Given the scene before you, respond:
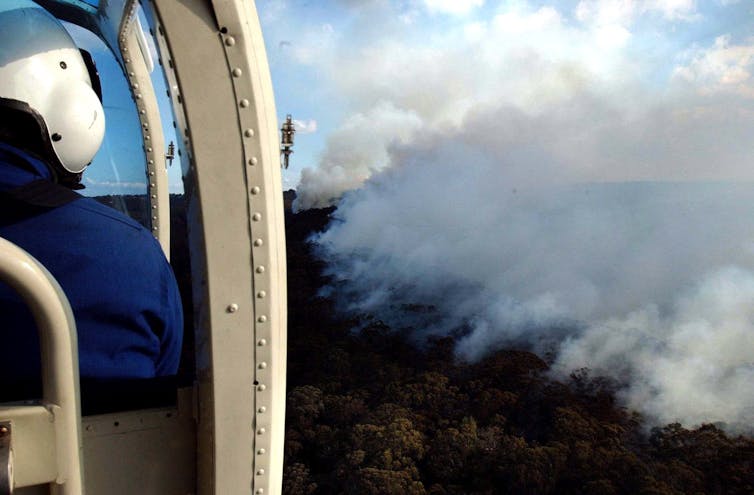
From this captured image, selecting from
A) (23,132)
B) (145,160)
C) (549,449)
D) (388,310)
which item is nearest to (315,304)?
(388,310)

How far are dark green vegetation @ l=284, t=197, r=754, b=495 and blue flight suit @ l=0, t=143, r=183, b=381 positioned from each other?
9.78m

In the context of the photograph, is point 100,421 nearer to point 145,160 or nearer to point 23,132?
point 23,132

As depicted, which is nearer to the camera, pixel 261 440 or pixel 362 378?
pixel 261 440

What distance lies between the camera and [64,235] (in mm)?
1039

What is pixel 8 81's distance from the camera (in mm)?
1089

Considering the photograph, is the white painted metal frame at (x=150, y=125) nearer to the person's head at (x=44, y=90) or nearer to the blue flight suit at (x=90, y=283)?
the person's head at (x=44, y=90)

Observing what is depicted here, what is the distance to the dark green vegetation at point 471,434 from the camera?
30.8 feet

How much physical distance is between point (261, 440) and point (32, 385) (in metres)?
0.45

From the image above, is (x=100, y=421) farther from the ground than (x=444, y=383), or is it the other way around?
(x=100, y=421)

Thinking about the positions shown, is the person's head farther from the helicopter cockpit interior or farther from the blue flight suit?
the helicopter cockpit interior

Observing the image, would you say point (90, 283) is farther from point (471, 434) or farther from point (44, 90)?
point (471, 434)

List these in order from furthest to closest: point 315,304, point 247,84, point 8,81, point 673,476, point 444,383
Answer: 1. point 315,304
2. point 444,383
3. point 673,476
4. point 8,81
5. point 247,84

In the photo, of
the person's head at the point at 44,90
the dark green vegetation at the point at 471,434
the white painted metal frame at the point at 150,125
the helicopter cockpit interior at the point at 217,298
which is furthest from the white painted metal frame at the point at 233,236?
the dark green vegetation at the point at 471,434

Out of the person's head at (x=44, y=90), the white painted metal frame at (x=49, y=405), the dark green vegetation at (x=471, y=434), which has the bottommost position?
the dark green vegetation at (x=471, y=434)
